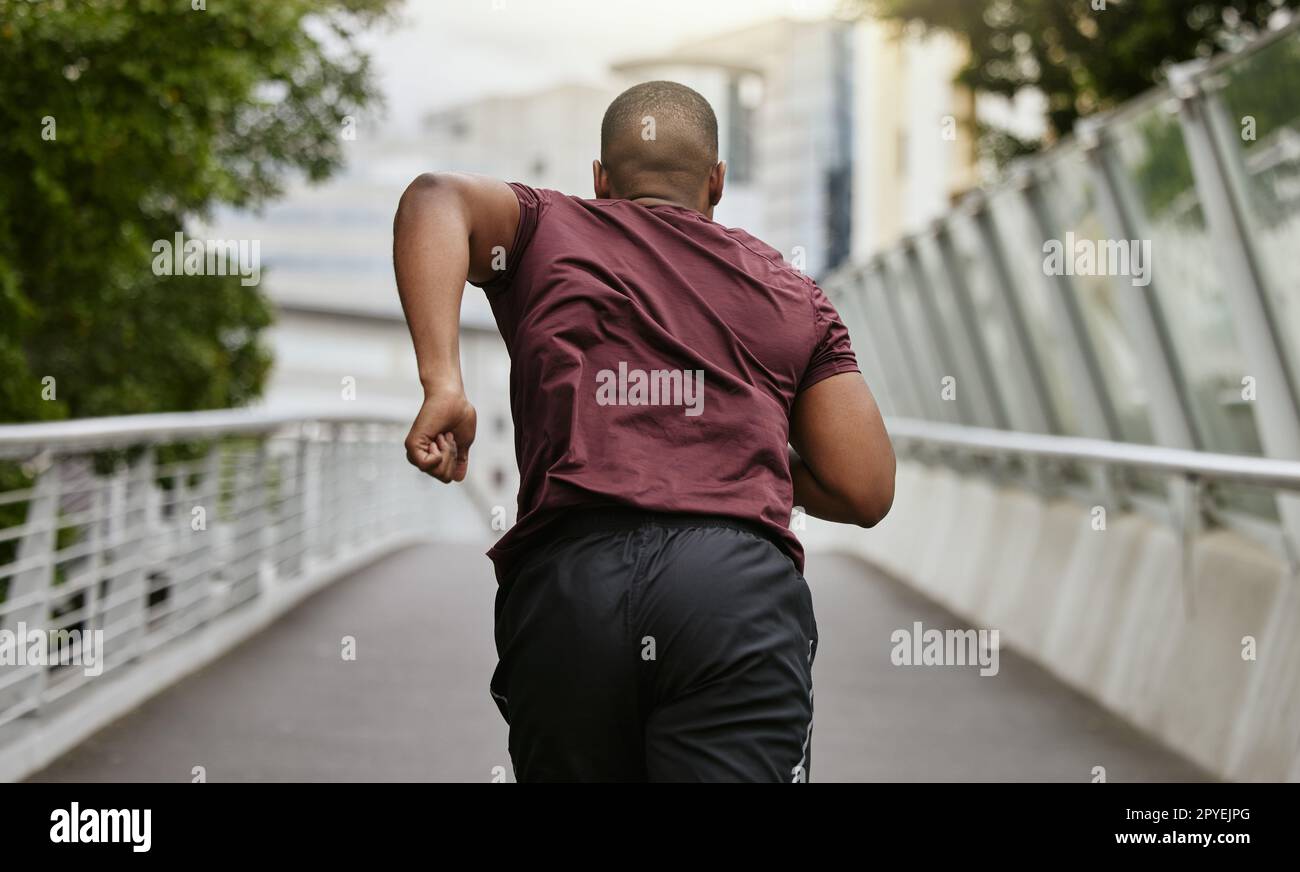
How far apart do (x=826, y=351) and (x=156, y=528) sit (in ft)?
27.0

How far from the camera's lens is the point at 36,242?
11.5 m

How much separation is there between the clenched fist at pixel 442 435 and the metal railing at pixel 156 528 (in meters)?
4.12

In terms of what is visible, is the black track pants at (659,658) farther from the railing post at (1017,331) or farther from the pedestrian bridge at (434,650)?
the railing post at (1017,331)

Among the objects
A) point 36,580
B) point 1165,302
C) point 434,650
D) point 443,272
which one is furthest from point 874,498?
point 434,650

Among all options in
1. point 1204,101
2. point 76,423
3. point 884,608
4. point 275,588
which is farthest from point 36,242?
point 1204,101

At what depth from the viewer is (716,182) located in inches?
110

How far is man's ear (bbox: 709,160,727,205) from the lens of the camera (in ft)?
9.07

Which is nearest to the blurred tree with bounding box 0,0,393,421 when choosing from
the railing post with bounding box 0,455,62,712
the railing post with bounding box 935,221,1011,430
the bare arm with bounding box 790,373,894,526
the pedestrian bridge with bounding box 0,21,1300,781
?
the pedestrian bridge with bounding box 0,21,1300,781

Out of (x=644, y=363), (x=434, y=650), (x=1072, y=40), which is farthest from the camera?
(x=1072, y=40)

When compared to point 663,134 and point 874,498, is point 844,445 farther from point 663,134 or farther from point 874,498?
point 663,134

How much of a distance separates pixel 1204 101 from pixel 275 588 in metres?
6.08

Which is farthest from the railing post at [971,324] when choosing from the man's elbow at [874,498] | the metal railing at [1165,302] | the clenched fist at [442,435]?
the clenched fist at [442,435]

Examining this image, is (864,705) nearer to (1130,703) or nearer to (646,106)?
(1130,703)

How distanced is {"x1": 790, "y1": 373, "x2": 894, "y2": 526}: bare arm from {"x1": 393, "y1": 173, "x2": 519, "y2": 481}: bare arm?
1.67 feet
